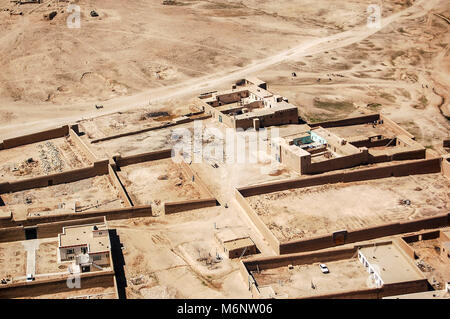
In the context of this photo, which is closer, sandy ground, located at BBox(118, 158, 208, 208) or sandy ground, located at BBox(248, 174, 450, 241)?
sandy ground, located at BBox(248, 174, 450, 241)

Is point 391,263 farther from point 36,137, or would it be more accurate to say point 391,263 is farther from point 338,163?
point 36,137

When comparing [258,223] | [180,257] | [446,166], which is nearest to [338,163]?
[446,166]

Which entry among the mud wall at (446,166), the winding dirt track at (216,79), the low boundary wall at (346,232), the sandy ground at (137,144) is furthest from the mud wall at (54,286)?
the mud wall at (446,166)

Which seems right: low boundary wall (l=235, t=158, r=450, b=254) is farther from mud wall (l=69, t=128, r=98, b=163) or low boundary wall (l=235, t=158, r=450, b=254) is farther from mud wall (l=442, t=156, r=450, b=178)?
mud wall (l=69, t=128, r=98, b=163)

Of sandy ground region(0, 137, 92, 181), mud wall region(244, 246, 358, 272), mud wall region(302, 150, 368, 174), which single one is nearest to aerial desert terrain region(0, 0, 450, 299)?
mud wall region(244, 246, 358, 272)

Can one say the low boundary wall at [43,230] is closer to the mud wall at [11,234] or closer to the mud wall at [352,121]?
the mud wall at [11,234]

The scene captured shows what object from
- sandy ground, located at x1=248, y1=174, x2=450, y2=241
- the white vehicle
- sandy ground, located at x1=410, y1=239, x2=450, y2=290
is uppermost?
sandy ground, located at x1=248, y1=174, x2=450, y2=241
